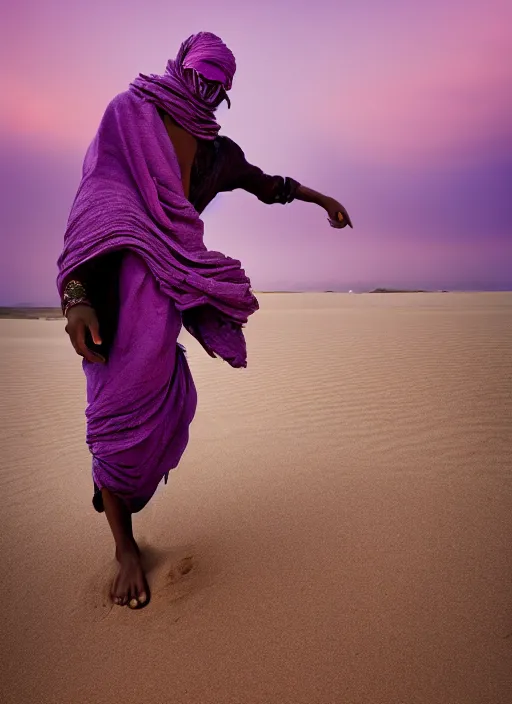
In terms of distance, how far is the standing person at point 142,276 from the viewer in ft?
5.73

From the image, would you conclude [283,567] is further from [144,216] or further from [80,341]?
[144,216]

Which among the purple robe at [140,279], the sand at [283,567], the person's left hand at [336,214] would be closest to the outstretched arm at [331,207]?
the person's left hand at [336,214]

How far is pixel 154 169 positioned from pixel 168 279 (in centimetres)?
43

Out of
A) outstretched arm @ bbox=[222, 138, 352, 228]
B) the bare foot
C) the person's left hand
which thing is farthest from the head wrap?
the bare foot

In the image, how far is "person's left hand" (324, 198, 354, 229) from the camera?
251 cm

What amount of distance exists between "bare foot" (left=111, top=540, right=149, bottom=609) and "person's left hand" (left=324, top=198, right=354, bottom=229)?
72.9 inches

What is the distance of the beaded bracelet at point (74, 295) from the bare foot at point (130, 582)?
3.42 ft

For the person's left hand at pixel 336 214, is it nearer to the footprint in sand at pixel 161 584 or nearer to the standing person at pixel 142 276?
the standing person at pixel 142 276

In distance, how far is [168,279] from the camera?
70.4 inches

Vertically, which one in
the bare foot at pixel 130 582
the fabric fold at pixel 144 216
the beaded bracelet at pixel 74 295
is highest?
the fabric fold at pixel 144 216

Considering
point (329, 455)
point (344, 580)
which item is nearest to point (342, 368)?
point (329, 455)

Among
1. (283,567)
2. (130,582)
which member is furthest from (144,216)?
(283,567)

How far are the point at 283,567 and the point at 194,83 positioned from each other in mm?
2063

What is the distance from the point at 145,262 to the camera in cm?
179
